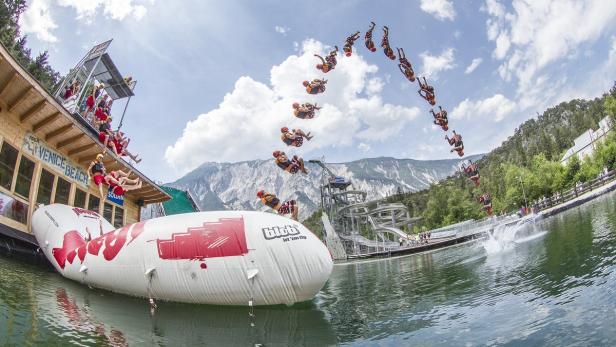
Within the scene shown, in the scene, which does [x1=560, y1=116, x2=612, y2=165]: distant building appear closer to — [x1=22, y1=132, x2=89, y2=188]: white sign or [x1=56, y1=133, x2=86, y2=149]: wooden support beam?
[x1=22, y1=132, x2=89, y2=188]: white sign

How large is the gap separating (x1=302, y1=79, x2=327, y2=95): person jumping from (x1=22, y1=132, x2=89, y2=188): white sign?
1483cm

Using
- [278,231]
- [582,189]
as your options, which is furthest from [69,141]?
[582,189]

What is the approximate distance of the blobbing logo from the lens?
10.5 m

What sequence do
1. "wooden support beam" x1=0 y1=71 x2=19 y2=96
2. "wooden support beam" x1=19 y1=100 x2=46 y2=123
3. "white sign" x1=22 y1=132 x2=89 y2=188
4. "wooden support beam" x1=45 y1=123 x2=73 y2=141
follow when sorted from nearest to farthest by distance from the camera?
"wooden support beam" x1=0 y1=71 x2=19 y2=96, "wooden support beam" x1=19 y1=100 x2=46 y2=123, "white sign" x1=22 y1=132 x2=89 y2=188, "wooden support beam" x1=45 y1=123 x2=73 y2=141

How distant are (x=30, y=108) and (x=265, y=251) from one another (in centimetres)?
1130

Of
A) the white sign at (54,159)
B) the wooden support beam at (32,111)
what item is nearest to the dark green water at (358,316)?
the white sign at (54,159)

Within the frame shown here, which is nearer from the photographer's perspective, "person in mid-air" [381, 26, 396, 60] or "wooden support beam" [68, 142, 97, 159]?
"wooden support beam" [68, 142, 97, 159]

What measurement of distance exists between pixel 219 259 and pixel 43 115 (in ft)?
33.9

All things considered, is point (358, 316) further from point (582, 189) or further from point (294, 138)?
point (582, 189)

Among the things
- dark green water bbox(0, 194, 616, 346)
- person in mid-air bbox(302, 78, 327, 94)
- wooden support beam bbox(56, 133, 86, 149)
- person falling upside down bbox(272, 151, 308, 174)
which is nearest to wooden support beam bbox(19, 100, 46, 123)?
wooden support beam bbox(56, 133, 86, 149)

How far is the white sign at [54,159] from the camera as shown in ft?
50.0

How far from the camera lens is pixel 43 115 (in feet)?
49.7

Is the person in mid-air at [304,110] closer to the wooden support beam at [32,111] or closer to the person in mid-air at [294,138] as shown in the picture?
the person in mid-air at [294,138]

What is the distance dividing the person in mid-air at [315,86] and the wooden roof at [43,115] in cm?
1294
